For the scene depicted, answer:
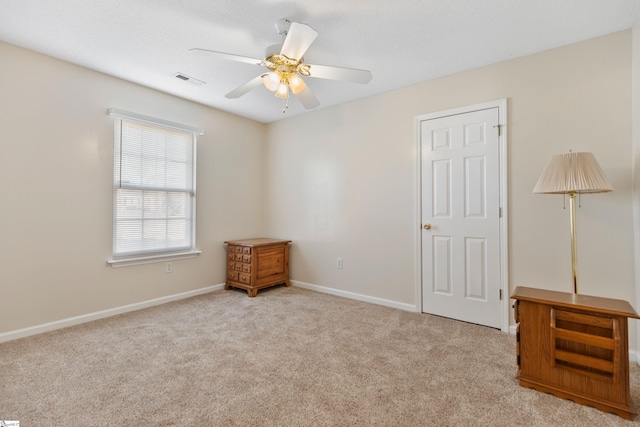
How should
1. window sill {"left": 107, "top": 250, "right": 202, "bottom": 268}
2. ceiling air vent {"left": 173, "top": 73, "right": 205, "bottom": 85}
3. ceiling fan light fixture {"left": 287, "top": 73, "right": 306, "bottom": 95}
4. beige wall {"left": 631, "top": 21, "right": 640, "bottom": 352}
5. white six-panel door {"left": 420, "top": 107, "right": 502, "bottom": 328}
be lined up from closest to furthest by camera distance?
beige wall {"left": 631, "top": 21, "right": 640, "bottom": 352}
ceiling fan light fixture {"left": 287, "top": 73, "right": 306, "bottom": 95}
white six-panel door {"left": 420, "top": 107, "right": 502, "bottom": 328}
ceiling air vent {"left": 173, "top": 73, "right": 205, "bottom": 85}
window sill {"left": 107, "top": 250, "right": 202, "bottom": 268}

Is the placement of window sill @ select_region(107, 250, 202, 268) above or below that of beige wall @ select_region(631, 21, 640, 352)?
below

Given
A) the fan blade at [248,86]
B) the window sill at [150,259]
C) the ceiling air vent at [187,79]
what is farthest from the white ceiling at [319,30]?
the window sill at [150,259]

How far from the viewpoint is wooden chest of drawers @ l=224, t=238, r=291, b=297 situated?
3.88 meters

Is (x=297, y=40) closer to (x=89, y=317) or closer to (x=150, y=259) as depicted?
(x=150, y=259)

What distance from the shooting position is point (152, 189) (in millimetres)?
3459

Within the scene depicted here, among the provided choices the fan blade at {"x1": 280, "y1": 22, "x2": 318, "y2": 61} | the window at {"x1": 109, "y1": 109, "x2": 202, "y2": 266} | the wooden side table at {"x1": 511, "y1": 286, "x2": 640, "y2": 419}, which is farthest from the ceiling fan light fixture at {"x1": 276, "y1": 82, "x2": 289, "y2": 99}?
the wooden side table at {"x1": 511, "y1": 286, "x2": 640, "y2": 419}

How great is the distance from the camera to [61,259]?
280cm

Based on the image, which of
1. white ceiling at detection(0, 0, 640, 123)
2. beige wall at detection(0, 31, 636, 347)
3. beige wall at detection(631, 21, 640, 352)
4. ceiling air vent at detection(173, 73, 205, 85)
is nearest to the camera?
white ceiling at detection(0, 0, 640, 123)

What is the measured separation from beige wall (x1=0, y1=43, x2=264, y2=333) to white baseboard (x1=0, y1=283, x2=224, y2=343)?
0.05 meters

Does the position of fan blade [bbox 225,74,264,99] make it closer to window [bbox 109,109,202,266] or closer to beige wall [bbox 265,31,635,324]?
window [bbox 109,109,202,266]

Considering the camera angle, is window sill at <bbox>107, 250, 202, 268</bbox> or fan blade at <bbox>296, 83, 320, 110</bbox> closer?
fan blade at <bbox>296, 83, 320, 110</bbox>

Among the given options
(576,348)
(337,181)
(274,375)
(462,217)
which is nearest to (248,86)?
(337,181)

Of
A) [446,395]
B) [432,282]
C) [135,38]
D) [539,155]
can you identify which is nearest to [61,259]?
[135,38]

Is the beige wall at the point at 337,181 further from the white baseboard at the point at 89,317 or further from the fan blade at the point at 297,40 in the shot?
the fan blade at the point at 297,40
